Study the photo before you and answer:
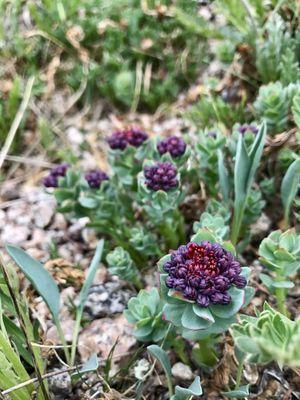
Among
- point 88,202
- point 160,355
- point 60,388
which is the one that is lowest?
point 60,388

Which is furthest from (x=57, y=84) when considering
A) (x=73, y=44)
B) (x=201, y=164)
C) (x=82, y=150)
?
(x=201, y=164)

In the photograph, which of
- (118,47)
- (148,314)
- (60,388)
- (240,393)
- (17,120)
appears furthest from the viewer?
(118,47)

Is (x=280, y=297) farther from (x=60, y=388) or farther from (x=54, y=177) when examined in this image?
(x=54, y=177)

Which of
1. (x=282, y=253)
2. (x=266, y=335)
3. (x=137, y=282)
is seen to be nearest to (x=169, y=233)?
(x=137, y=282)

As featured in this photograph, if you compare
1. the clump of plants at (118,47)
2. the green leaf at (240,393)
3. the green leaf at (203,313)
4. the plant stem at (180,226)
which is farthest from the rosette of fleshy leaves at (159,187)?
the clump of plants at (118,47)

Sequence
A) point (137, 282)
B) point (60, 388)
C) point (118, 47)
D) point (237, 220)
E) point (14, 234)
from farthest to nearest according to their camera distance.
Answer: point (118, 47)
point (14, 234)
point (137, 282)
point (237, 220)
point (60, 388)

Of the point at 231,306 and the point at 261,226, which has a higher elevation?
the point at 231,306

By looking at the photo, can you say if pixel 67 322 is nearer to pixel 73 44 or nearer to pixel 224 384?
pixel 224 384
